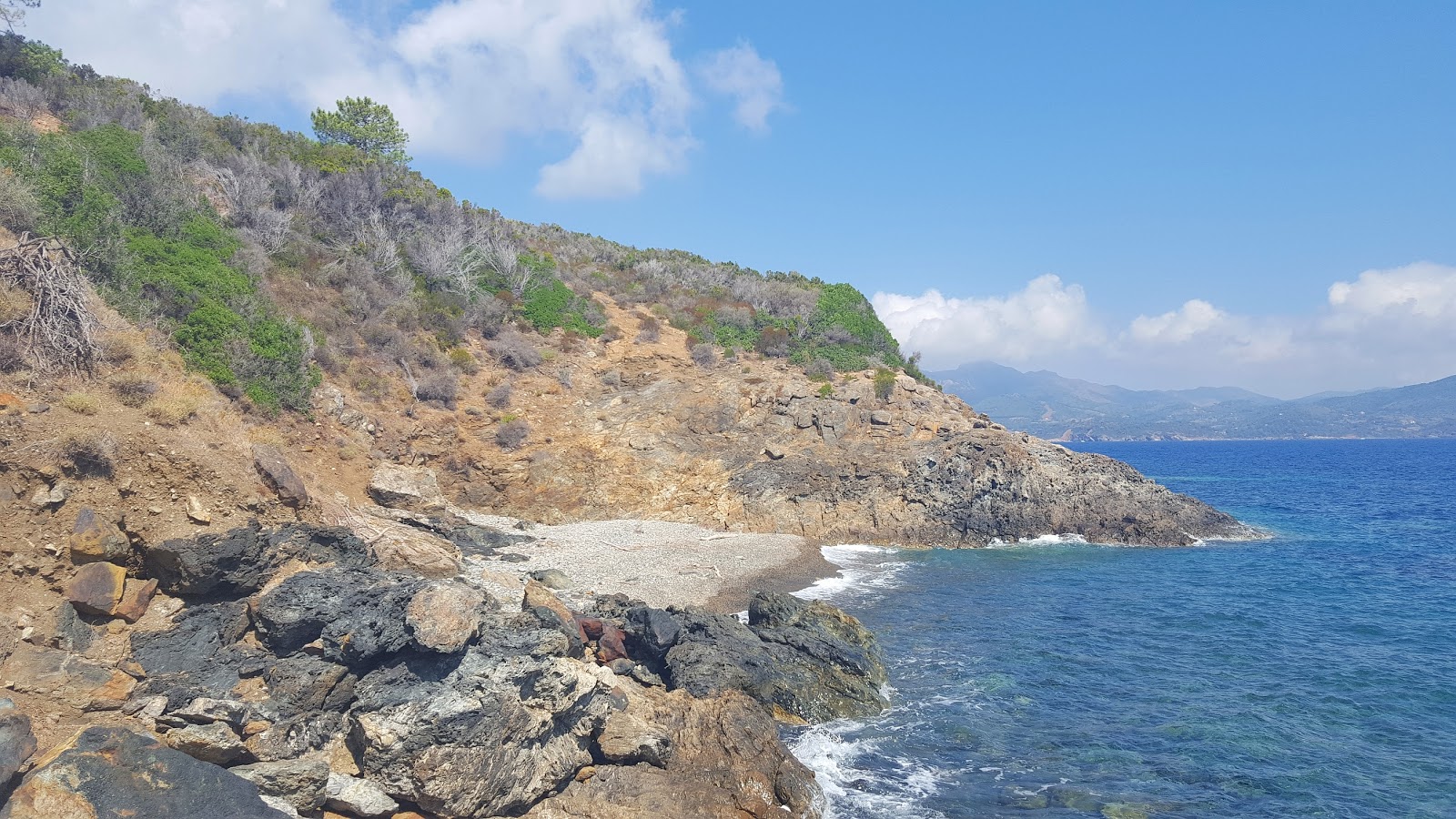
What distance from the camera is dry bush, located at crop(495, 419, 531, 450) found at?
28812mm

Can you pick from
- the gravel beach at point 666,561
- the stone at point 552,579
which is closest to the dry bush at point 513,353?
the gravel beach at point 666,561

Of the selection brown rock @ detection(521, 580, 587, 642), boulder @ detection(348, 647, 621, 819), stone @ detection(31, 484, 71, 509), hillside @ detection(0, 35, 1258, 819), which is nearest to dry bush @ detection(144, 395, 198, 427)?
hillside @ detection(0, 35, 1258, 819)

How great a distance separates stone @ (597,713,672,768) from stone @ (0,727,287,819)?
4.61 meters

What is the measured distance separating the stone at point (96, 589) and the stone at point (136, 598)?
80mm

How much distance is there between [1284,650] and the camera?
18.4 meters

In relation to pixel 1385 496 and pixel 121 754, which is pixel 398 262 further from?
pixel 1385 496

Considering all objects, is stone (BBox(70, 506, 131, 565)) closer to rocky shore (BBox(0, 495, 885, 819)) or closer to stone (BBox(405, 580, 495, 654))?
rocky shore (BBox(0, 495, 885, 819))

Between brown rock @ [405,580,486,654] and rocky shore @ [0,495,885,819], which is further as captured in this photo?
brown rock @ [405,580,486,654]

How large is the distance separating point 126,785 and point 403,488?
13747 millimetres

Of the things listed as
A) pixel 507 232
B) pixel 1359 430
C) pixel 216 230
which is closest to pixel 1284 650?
pixel 216 230

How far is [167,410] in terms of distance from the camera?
45.8 ft

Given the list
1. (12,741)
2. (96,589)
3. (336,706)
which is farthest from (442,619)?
(96,589)

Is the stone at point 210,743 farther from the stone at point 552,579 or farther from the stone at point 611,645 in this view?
the stone at point 552,579

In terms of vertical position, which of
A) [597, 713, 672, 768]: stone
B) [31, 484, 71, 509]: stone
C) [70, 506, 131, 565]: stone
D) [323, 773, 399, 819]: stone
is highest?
[31, 484, 71, 509]: stone
